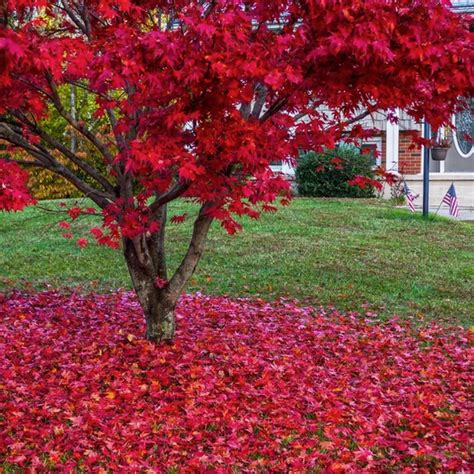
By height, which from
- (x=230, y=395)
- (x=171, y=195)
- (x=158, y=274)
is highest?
(x=171, y=195)

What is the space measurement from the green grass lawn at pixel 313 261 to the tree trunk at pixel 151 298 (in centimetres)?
175

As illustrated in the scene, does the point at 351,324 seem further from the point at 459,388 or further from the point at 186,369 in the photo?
the point at 186,369

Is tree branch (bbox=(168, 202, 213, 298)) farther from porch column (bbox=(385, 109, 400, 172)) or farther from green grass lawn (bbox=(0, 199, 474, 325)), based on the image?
porch column (bbox=(385, 109, 400, 172))

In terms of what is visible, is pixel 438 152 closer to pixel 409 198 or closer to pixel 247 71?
pixel 409 198

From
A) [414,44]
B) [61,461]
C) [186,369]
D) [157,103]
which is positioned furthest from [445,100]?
[61,461]

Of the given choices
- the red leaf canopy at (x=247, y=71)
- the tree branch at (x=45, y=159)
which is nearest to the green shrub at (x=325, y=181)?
the tree branch at (x=45, y=159)

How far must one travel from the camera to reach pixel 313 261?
994 cm

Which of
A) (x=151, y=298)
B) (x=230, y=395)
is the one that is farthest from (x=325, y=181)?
(x=230, y=395)

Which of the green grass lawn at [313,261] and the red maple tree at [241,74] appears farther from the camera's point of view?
the green grass lawn at [313,261]

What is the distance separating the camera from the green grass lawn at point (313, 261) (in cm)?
827

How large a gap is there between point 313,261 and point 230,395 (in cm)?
522

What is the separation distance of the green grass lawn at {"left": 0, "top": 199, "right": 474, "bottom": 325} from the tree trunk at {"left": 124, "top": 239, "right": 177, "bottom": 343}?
1.75 m

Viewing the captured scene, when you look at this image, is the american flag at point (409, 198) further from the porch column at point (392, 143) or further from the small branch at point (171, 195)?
the small branch at point (171, 195)

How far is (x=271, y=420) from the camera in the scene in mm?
4543
